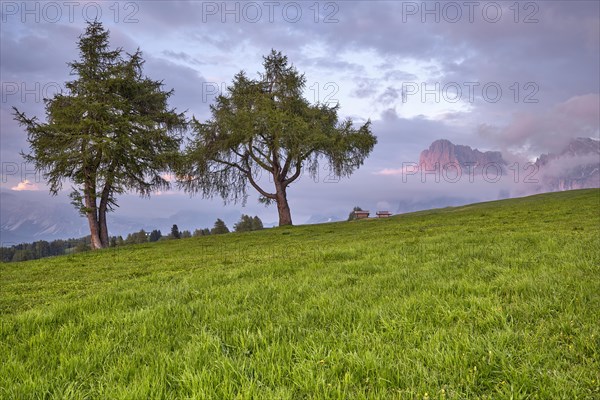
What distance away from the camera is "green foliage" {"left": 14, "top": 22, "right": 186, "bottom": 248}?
25.7 m

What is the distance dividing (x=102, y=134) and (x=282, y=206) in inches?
646

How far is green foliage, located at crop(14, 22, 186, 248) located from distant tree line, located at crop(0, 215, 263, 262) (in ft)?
106

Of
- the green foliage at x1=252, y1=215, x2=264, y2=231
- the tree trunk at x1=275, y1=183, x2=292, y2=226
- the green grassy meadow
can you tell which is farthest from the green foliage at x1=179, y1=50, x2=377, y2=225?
the green foliage at x1=252, y1=215, x2=264, y2=231

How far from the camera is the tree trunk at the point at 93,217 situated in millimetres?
26844

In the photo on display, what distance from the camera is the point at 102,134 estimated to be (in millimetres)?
26297

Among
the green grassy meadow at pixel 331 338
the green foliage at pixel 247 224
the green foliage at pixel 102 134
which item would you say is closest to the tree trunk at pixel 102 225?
the green foliage at pixel 102 134

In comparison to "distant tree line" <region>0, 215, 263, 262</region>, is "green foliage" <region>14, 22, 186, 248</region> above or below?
above

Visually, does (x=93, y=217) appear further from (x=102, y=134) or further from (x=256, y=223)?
(x=256, y=223)

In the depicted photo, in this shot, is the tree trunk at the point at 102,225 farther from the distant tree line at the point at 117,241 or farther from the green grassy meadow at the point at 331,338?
the distant tree line at the point at 117,241

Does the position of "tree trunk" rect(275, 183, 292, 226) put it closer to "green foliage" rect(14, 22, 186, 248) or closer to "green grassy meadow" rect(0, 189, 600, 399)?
"green foliage" rect(14, 22, 186, 248)

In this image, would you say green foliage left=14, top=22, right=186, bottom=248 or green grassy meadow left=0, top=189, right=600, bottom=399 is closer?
green grassy meadow left=0, top=189, right=600, bottom=399

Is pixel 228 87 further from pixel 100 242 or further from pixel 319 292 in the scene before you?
pixel 319 292

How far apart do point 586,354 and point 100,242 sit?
3212 cm

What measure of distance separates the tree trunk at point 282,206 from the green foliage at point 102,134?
10232 millimetres
